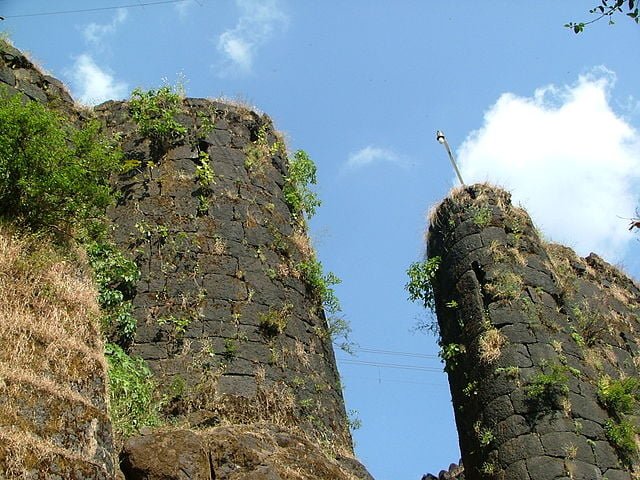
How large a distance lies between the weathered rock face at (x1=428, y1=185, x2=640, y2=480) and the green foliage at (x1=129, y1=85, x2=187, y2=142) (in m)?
3.99

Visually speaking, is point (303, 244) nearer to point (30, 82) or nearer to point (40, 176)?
point (30, 82)

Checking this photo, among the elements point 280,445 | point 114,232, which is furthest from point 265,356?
point 114,232

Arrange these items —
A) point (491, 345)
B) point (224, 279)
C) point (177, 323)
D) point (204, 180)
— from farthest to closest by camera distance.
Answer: point (491, 345), point (204, 180), point (224, 279), point (177, 323)

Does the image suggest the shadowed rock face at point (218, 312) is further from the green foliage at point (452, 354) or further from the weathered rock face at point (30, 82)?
the green foliage at point (452, 354)

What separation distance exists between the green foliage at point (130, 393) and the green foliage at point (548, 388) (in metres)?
4.40

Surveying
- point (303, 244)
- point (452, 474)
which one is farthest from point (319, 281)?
point (452, 474)

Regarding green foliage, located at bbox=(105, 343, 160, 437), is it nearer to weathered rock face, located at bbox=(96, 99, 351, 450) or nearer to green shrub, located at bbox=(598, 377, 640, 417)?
weathered rock face, located at bbox=(96, 99, 351, 450)

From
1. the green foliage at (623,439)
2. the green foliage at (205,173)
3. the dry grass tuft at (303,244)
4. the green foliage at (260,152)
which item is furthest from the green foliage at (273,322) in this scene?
the green foliage at (623,439)

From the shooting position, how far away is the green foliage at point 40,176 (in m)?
7.92

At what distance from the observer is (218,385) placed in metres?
9.10

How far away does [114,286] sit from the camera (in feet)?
32.1

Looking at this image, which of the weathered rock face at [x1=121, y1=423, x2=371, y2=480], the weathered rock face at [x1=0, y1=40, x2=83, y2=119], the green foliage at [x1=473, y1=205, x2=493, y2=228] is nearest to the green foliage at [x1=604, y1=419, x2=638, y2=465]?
Answer: the green foliage at [x1=473, y1=205, x2=493, y2=228]

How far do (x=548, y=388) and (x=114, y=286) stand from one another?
5035 millimetres

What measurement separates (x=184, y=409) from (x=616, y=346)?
6553 mm
